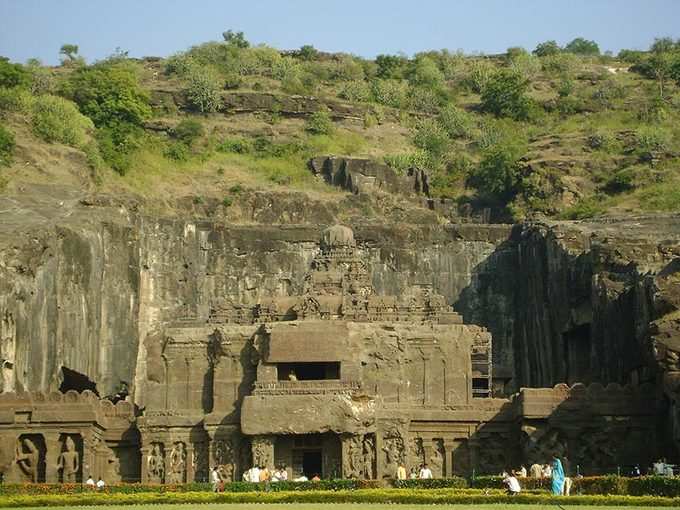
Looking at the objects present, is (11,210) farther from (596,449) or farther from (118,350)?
(596,449)

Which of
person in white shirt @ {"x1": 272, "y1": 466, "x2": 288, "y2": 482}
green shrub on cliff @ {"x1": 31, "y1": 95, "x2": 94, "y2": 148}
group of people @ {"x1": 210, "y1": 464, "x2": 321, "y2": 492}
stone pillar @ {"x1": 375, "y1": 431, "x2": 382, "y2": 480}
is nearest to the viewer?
group of people @ {"x1": 210, "y1": 464, "x2": 321, "y2": 492}

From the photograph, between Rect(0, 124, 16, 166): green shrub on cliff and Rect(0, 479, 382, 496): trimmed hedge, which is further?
Rect(0, 124, 16, 166): green shrub on cliff

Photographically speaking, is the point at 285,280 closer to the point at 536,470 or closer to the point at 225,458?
the point at 225,458

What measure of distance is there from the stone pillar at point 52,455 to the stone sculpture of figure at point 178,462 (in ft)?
13.4

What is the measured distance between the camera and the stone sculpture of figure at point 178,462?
67.2 m

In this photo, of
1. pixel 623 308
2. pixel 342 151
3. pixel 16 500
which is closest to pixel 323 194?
pixel 342 151

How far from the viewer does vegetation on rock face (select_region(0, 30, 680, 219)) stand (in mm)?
104938

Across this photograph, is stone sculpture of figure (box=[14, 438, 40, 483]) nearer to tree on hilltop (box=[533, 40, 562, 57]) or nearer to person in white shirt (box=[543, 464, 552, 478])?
person in white shirt (box=[543, 464, 552, 478])

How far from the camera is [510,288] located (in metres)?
94.1

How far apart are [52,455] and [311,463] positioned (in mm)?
9419

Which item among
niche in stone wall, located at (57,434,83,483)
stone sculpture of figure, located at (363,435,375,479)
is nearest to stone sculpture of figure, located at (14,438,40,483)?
niche in stone wall, located at (57,434,83,483)

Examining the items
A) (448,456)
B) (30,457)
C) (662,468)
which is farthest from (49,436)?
(662,468)

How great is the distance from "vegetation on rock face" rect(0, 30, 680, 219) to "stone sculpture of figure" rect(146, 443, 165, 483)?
3514 cm

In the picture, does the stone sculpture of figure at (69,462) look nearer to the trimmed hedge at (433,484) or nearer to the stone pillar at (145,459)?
the stone pillar at (145,459)
